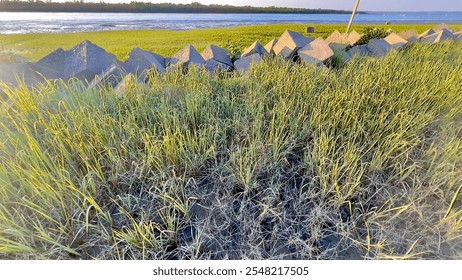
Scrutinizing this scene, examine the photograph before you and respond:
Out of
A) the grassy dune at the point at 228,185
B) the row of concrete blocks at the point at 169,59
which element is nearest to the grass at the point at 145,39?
the row of concrete blocks at the point at 169,59

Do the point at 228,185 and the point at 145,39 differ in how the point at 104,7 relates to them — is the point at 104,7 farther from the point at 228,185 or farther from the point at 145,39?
the point at 228,185

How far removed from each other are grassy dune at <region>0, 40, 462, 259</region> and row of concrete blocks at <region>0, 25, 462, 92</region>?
1.74 feet

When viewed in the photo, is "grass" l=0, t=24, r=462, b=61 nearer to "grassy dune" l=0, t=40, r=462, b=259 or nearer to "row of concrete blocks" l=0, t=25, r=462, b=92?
"row of concrete blocks" l=0, t=25, r=462, b=92

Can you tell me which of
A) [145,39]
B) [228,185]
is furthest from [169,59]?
[228,185]

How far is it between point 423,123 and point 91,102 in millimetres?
1736

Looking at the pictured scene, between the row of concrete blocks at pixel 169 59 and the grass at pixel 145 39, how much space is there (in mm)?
181

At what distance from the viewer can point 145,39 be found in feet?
7.47

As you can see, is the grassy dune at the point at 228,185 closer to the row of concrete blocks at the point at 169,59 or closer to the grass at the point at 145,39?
the row of concrete blocks at the point at 169,59

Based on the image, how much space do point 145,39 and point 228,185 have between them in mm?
1967

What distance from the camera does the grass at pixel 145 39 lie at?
1.91 m

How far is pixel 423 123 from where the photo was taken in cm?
116
